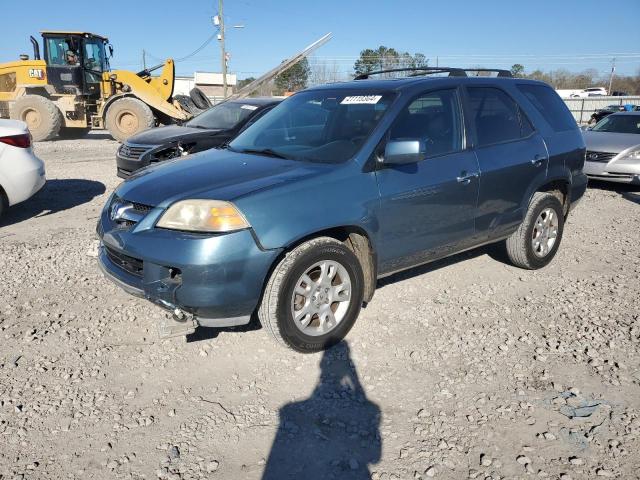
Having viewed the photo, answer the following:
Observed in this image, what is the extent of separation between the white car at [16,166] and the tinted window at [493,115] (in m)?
5.24

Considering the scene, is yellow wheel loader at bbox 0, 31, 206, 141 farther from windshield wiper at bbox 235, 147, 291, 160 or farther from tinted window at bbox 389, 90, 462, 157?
tinted window at bbox 389, 90, 462, 157

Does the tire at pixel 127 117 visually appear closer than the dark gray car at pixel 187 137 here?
No

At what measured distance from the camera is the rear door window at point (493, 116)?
438 cm

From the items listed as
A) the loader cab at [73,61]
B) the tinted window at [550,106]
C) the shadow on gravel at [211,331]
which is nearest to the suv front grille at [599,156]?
Result: the tinted window at [550,106]

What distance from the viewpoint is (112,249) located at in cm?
349

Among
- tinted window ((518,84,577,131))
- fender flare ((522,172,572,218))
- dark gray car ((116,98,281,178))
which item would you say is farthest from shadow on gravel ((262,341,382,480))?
dark gray car ((116,98,281,178))

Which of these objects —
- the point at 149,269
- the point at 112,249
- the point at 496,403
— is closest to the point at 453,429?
the point at 496,403

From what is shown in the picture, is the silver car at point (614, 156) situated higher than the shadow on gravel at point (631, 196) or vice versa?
the silver car at point (614, 156)

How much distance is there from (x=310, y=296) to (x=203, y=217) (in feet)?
2.88

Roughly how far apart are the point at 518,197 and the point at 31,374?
13.2ft

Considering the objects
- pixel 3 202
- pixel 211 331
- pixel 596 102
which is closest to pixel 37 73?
pixel 3 202

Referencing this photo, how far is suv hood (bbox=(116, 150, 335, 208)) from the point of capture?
328cm

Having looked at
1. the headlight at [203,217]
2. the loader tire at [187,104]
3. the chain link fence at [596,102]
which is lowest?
the headlight at [203,217]

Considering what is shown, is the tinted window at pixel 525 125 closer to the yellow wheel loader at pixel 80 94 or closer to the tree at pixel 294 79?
the yellow wheel loader at pixel 80 94
